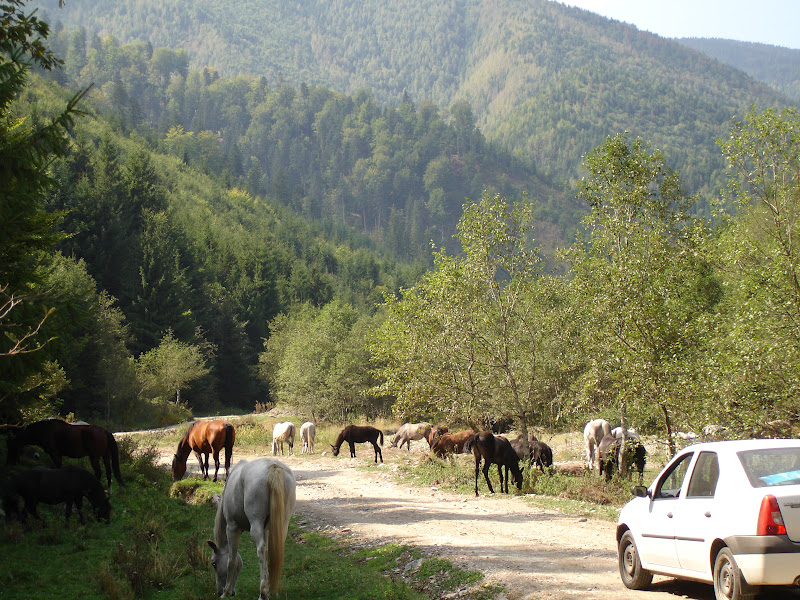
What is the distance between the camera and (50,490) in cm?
1316

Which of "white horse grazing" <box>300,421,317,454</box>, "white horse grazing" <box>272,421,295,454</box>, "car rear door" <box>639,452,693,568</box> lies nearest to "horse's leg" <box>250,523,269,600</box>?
"car rear door" <box>639,452,693,568</box>

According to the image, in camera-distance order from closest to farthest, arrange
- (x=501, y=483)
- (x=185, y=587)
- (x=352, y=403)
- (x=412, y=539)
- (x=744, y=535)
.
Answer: (x=744, y=535) → (x=185, y=587) → (x=412, y=539) → (x=501, y=483) → (x=352, y=403)

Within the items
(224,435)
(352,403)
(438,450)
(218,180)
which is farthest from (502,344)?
(218,180)

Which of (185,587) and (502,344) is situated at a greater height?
(502,344)

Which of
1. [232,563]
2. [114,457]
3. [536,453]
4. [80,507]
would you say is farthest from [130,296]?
[232,563]

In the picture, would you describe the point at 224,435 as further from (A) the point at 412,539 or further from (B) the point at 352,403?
(B) the point at 352,403

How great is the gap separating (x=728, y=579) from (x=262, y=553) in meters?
5.82

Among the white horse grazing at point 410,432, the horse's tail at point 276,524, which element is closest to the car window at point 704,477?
the horse's tail at point 276,524

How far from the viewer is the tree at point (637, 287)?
1872 centimetres

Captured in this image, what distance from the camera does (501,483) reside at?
66.4ft

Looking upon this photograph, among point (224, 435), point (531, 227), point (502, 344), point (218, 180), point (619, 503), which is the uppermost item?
point (218, 180)

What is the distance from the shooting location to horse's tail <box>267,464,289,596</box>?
9.16 metres

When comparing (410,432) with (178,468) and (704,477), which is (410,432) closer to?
(178,468)

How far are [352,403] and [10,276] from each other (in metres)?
40.0
